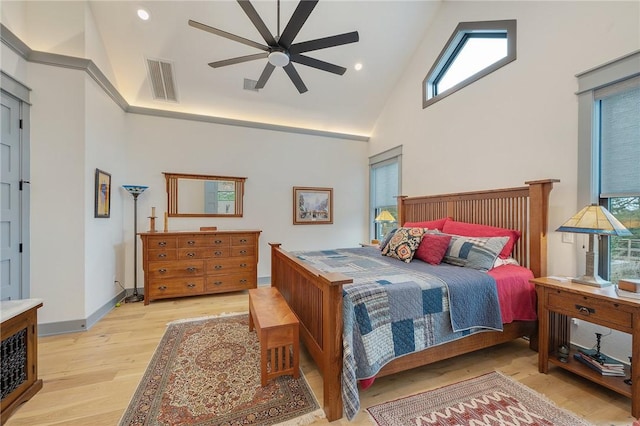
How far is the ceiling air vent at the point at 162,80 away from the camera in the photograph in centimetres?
359

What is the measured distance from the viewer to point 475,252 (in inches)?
96.0

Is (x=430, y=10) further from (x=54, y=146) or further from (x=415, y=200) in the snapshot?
(x=54, y=146)

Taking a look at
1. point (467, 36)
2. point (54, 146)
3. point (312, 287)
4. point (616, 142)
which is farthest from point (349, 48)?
point (54, 146)

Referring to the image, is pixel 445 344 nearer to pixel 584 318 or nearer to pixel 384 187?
pixel 584 318

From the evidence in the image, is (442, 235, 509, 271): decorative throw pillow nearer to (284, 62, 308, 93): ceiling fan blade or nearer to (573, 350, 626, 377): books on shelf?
(573, 350, 626, 377): books on shelf

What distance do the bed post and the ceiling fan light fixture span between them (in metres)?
2.56

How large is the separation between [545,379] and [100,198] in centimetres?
473

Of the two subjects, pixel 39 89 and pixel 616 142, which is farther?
pixel 39 89

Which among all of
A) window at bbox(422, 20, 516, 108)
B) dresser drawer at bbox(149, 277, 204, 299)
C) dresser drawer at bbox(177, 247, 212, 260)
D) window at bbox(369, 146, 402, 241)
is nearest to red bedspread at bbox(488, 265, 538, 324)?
window at bbox(369, 146, 402, 241)

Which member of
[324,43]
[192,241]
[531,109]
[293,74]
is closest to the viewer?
[324,43]

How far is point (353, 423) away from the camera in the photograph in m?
1.58

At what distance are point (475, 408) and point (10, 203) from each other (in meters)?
4.22

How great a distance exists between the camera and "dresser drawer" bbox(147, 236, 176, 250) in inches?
141

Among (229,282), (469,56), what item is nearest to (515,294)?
(469,56)
